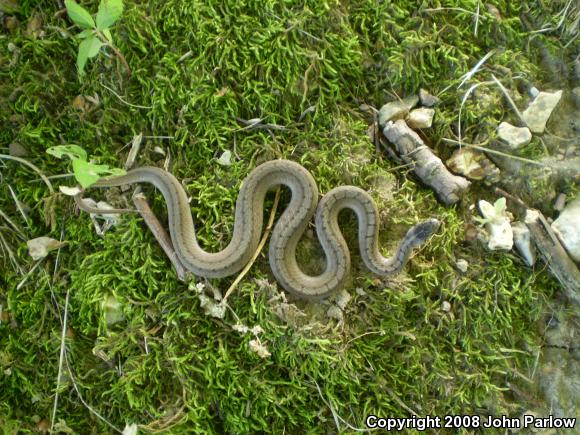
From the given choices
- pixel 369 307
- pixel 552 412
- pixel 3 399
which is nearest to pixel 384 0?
pixel 369 307

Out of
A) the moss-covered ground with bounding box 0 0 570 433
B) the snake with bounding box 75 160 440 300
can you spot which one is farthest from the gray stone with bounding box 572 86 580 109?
the snake with bounding box 75 160 440 300

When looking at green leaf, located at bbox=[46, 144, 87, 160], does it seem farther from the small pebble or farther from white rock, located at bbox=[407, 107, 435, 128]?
the small pebble

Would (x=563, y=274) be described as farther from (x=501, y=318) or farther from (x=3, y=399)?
(x=3, y=399)

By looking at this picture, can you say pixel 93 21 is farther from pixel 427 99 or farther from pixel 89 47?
pixel 427 99

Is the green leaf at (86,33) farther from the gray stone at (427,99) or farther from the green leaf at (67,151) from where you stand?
the gray stone at (427,99)

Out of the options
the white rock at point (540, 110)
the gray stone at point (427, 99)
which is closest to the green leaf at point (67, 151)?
the gray stone at point (427, 99)
